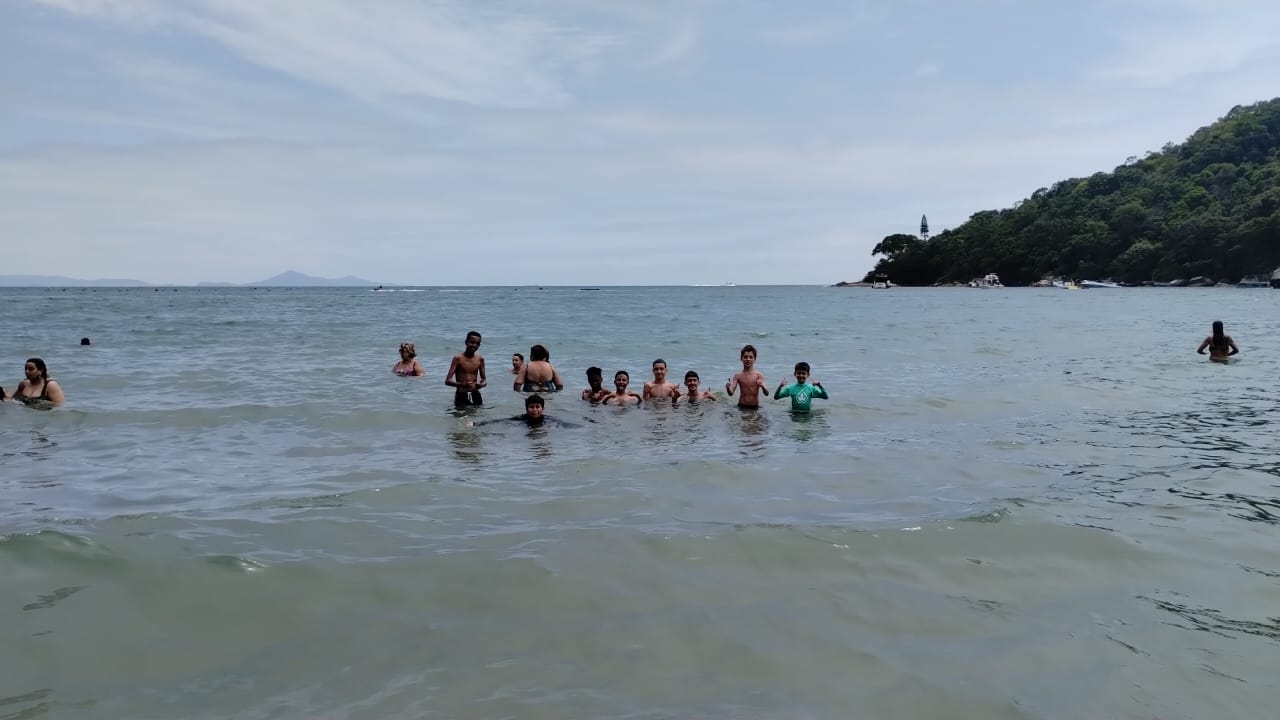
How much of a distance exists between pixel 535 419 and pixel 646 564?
18.9ft

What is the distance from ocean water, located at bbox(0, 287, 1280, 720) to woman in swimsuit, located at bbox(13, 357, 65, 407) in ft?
1.74

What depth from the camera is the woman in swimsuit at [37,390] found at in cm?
1302

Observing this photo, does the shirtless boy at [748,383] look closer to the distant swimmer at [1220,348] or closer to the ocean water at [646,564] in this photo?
the ocean water at [646,564]

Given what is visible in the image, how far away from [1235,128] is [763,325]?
105551 mm

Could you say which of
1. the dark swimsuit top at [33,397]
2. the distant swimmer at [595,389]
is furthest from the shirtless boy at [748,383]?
the dark swimsuit top at [33,397]

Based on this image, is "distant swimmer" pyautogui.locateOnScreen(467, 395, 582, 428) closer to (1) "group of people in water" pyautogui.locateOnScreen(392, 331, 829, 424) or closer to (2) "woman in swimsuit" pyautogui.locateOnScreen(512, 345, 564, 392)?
(1) "group of people in water" pyautogui.locateOnScreen(392, 331, 829, 424)

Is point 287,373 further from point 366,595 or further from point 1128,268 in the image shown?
point 1128,268

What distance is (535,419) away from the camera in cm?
1107

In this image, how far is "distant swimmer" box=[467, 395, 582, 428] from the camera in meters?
11.0

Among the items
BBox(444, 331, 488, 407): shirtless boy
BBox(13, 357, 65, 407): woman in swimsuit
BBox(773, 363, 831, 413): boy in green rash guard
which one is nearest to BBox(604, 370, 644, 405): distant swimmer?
BBox(444, 331, 488, 407): shirtless boy

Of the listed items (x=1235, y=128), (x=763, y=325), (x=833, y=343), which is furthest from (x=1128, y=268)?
(x=833, y=343)

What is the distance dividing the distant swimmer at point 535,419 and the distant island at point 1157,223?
314ft

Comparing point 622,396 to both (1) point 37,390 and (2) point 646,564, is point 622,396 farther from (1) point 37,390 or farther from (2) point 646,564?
(1) point 37,390

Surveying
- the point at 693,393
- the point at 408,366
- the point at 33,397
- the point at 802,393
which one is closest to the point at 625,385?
the point at 693,393
